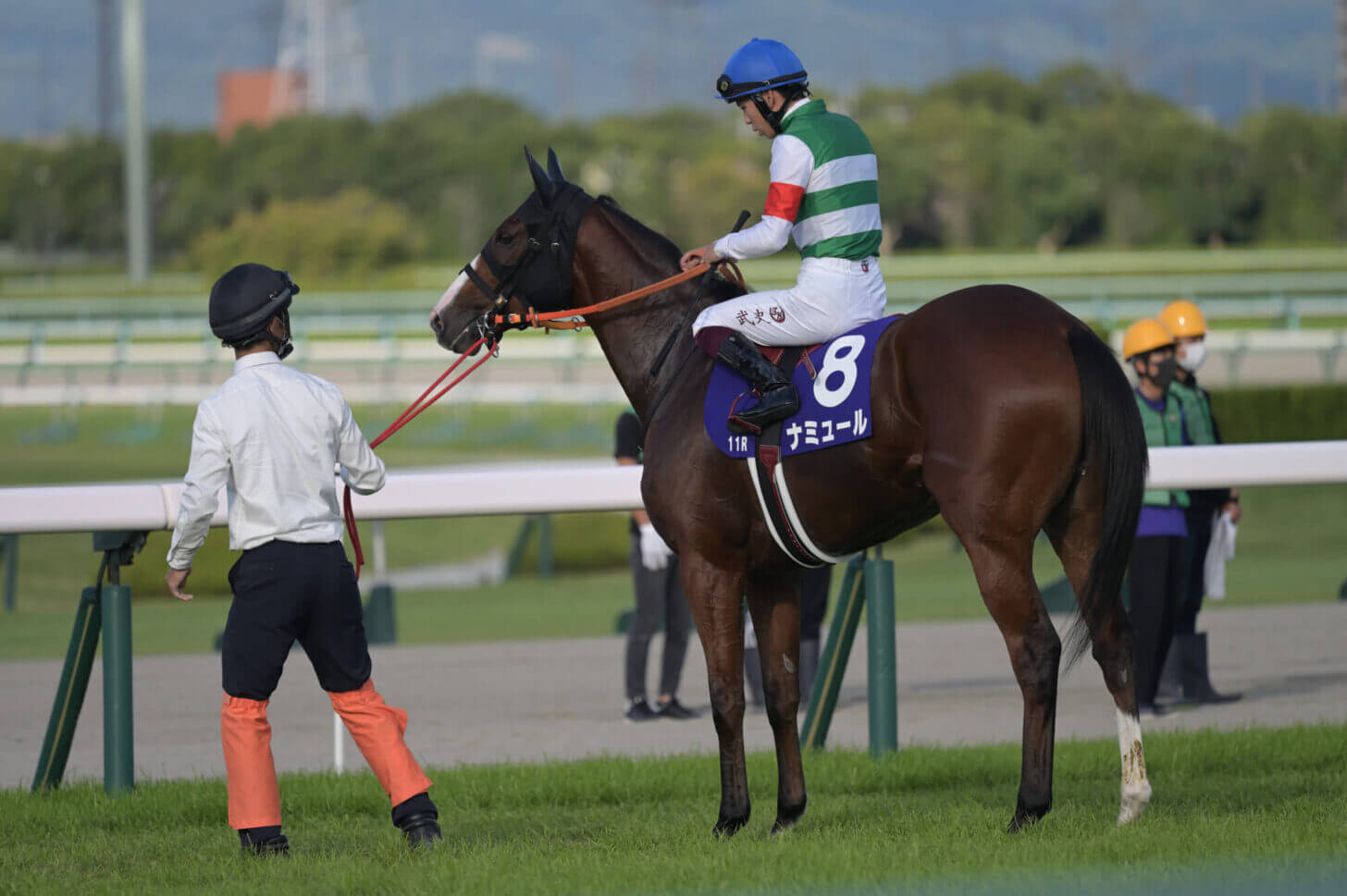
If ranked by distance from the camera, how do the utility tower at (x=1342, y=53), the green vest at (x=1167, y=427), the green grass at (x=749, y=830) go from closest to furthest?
the green grass at (x=749, y=830) < the green vest at (x=1167, y=427) < the utility tower at (x=1342, y=53)

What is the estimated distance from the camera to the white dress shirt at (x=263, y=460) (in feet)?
12.5

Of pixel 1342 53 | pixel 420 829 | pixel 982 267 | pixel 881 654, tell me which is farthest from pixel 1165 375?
pixel 1342 53

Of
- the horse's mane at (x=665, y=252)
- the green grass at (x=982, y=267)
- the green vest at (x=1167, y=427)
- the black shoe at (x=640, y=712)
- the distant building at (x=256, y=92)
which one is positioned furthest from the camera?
the distant building at (x=256, y=92)

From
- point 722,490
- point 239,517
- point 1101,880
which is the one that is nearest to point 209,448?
point 239,517

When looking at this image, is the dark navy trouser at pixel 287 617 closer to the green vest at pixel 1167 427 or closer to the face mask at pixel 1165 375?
the green vest at pixel 1167 427

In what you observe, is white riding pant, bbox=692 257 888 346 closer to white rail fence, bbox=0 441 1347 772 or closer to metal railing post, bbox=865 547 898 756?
white rail fence, bbox=0 441 1347 772

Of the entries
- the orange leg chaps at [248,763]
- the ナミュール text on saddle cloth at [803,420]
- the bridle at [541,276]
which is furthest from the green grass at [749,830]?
the bridle at [541,276]

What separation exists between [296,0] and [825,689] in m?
80.0

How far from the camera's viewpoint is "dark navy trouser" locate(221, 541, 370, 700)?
3.81 m

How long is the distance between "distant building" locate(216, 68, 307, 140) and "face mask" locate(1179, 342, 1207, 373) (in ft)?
278

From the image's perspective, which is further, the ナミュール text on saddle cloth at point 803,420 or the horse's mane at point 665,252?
the horse's mane at point 665,252

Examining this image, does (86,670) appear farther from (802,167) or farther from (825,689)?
(802,167)

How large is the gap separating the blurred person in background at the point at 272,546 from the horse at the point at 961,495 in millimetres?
855

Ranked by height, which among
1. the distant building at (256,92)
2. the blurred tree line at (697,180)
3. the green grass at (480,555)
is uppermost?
the distant building at (256,92)
